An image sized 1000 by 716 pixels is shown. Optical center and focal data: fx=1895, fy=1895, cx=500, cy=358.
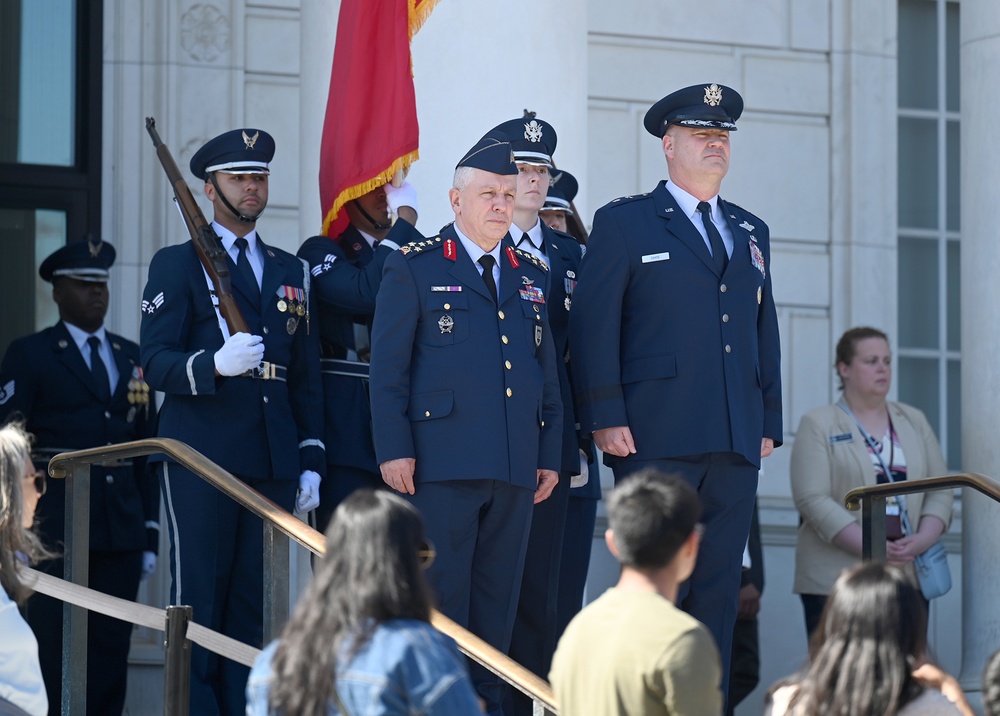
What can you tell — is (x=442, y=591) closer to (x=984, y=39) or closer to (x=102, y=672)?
(x=102, y=672)

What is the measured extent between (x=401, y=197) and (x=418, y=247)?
33.3 inches

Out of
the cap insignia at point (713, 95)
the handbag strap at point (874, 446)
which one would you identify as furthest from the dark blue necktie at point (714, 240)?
the handbag strap at point (874, 446)

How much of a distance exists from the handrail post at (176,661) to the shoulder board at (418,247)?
1234 millimetres

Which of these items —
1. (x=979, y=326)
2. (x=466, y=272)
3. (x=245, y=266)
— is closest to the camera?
(x=466, y=272)

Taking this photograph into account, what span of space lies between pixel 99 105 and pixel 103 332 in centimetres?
151

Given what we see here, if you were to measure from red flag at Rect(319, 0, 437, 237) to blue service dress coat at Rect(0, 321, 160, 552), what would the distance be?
138cm

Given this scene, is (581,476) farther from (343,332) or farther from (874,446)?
(874,446)

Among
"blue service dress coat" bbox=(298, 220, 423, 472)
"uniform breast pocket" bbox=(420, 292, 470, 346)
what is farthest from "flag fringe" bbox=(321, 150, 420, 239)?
"uniform breast pocket" bbox=(420, 292, 470, 346)

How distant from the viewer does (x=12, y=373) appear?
739 cm

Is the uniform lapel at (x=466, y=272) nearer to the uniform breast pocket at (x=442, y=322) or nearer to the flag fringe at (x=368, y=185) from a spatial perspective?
the uniform breast pocket at (x=442, y=322)

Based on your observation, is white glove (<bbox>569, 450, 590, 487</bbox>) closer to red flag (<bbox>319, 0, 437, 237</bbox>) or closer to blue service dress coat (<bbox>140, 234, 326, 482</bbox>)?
blue service dress coat (<bbox>140, 234, 326, 482</bbox>)

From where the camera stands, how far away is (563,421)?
5891 mm

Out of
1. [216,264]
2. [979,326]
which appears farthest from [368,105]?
[979,326]

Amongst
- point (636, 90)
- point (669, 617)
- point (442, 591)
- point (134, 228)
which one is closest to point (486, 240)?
point (442, 591)
